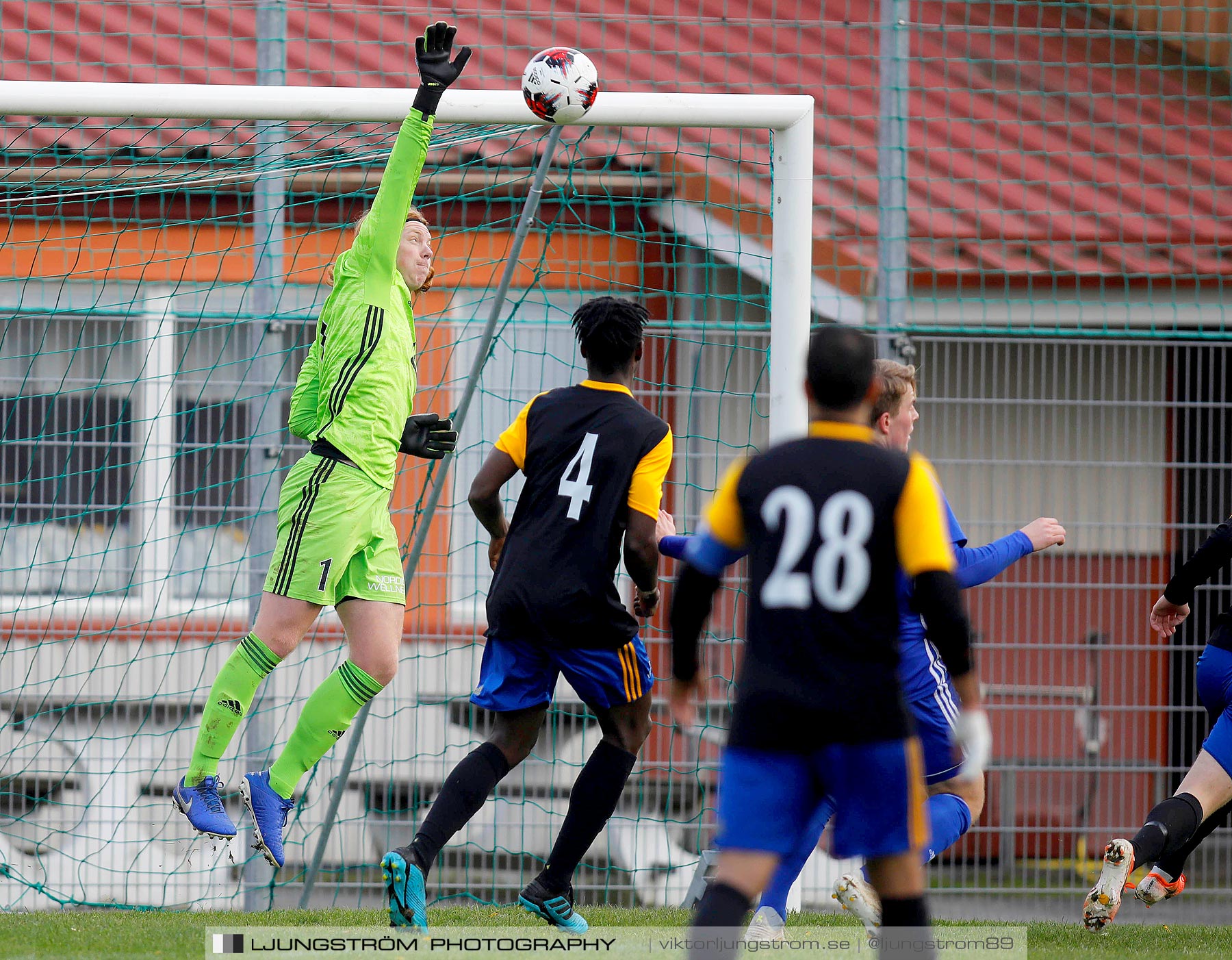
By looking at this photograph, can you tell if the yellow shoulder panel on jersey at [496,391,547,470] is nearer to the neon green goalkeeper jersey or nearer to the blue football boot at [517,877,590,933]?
the neon green goalkeeper jersey

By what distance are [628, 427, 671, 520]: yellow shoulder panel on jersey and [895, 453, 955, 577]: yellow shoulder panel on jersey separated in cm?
138

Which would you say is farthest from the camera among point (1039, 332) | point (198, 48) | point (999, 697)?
point (198, 48)

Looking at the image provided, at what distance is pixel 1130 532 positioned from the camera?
6.45m

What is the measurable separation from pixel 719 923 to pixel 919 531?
85 centimetres

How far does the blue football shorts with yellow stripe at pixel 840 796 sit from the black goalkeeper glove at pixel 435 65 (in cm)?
221

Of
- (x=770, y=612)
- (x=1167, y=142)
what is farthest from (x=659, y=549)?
(x=1167, y=142)

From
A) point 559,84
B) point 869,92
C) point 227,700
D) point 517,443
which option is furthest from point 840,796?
point 869,92

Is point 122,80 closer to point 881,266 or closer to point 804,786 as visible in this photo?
point 881,266

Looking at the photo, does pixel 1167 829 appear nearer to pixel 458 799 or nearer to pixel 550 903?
pixel 550 903

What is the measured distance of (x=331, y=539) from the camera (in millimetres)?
4211

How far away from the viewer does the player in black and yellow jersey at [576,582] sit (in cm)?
416

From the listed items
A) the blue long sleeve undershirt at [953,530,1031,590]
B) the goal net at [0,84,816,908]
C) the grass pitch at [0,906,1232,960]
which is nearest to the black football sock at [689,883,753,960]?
the blue long sleeve undershirt at [953,530,1031,590]

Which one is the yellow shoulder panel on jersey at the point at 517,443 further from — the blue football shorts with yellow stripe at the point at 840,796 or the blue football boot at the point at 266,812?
the blue football shorts with yellow stripe at the point at 840,796

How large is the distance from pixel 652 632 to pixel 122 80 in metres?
3.86
